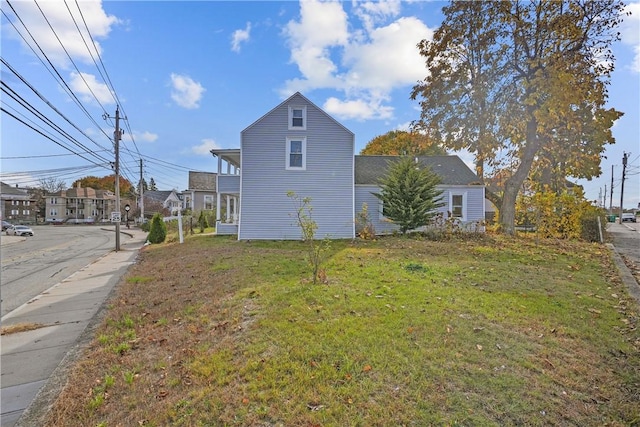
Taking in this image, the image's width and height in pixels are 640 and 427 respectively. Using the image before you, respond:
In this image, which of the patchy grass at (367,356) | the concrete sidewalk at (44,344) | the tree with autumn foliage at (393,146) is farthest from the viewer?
the tree with autumn foliage at (393,146)

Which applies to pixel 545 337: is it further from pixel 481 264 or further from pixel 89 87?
pixel 89 87

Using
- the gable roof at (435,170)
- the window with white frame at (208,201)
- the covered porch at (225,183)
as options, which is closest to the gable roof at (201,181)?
the window with white frame at (208,201)

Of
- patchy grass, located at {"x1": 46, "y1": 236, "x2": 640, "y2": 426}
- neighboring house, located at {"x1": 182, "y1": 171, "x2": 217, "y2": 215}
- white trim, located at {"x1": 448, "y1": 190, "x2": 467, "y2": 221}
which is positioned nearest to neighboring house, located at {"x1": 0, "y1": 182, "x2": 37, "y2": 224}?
neighboring house, located at {"x1": 182, "y1": 171, "x2": 217, "y2": 215}

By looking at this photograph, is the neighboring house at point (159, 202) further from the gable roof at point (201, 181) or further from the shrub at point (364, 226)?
the shrub at point (364, 226)

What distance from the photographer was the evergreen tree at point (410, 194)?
15383 mm

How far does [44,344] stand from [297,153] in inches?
498

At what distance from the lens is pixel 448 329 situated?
425 centimetres

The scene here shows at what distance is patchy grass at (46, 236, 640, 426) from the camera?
289cm

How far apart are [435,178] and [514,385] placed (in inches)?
539

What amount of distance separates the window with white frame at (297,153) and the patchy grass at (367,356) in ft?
32.9

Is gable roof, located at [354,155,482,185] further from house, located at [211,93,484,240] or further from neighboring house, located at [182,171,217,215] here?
neighboring house, located at [182,171,217,215]

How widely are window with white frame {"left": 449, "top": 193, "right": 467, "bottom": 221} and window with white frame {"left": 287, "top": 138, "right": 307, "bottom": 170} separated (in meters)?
8.59

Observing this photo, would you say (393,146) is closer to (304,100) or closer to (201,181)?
(304,100)

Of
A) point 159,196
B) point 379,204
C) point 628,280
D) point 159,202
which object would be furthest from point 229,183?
point 159,196
